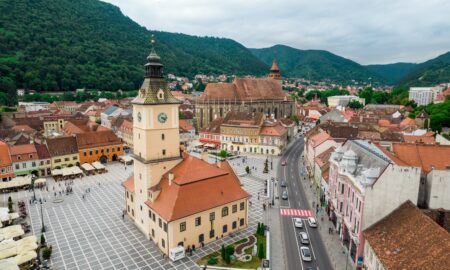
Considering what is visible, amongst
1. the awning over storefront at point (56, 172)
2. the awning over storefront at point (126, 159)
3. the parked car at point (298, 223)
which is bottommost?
the parked car at point (298, 223)

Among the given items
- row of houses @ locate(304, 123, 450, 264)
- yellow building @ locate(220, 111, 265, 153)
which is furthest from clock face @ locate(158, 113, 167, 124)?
yellow building @ locate(220, 111, 265, 153)

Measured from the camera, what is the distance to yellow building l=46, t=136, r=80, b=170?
7366 centimetres

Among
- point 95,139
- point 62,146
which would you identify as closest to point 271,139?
point 95,139

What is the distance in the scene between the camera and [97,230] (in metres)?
43.6

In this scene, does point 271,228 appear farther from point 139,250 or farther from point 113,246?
point 113,246

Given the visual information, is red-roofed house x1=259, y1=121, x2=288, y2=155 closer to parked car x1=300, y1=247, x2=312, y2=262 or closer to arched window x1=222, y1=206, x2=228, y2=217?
arched window x1=222, y1=206, x2=228, y2=217

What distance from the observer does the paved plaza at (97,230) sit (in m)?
35.6

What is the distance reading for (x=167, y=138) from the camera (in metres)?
41.6

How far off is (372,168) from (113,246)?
3409 centimetres

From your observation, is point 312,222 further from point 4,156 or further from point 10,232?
point 4,156

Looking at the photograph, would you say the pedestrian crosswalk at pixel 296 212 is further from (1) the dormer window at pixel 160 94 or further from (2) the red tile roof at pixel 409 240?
(1) the dormer window at pixel 160 94

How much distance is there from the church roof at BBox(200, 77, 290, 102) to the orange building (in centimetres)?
4868

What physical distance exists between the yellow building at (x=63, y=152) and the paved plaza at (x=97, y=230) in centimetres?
933

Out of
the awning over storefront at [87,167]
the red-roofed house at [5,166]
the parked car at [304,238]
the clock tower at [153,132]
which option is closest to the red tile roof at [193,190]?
the clock tower at [153,132]
